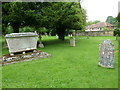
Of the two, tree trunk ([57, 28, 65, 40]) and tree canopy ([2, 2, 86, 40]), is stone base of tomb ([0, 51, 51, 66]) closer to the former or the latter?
tree canopy ([2, 2, 86, 40])

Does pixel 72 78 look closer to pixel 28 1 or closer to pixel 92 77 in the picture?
pixel 92 77

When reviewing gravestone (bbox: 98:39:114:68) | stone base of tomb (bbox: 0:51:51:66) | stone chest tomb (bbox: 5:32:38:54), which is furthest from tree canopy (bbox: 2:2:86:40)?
gravestone (bbox: 98:39:114:68)

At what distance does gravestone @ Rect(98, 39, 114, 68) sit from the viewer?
505cm

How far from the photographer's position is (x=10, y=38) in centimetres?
733

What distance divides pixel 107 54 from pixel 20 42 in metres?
5.90

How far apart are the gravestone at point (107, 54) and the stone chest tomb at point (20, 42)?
522 centimetres

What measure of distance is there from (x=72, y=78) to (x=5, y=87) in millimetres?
2438

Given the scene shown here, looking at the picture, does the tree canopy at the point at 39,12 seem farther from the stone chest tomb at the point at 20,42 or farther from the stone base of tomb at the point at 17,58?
the stone base of tomb at the point at 17,58

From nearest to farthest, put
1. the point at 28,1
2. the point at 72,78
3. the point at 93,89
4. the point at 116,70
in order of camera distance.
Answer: the point at 93,89, the point at 72,78, the point at 116,70, the point at 28,1

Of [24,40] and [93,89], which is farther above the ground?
[24,40]

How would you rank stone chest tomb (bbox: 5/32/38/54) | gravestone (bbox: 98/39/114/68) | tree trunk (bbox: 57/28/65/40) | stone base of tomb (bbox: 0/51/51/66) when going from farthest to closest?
tree trunk (bbox: 57/28/65/40), stone chest tomb (bbox: 5/32/38/54), stone base of tomb (bbox: 0/51/51/66), gravestone (bbox: 98/39/114/68)

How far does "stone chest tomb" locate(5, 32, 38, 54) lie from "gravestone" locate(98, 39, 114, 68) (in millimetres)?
5219

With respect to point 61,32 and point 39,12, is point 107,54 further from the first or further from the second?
point 61,32

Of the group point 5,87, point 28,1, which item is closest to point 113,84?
point 5,87
